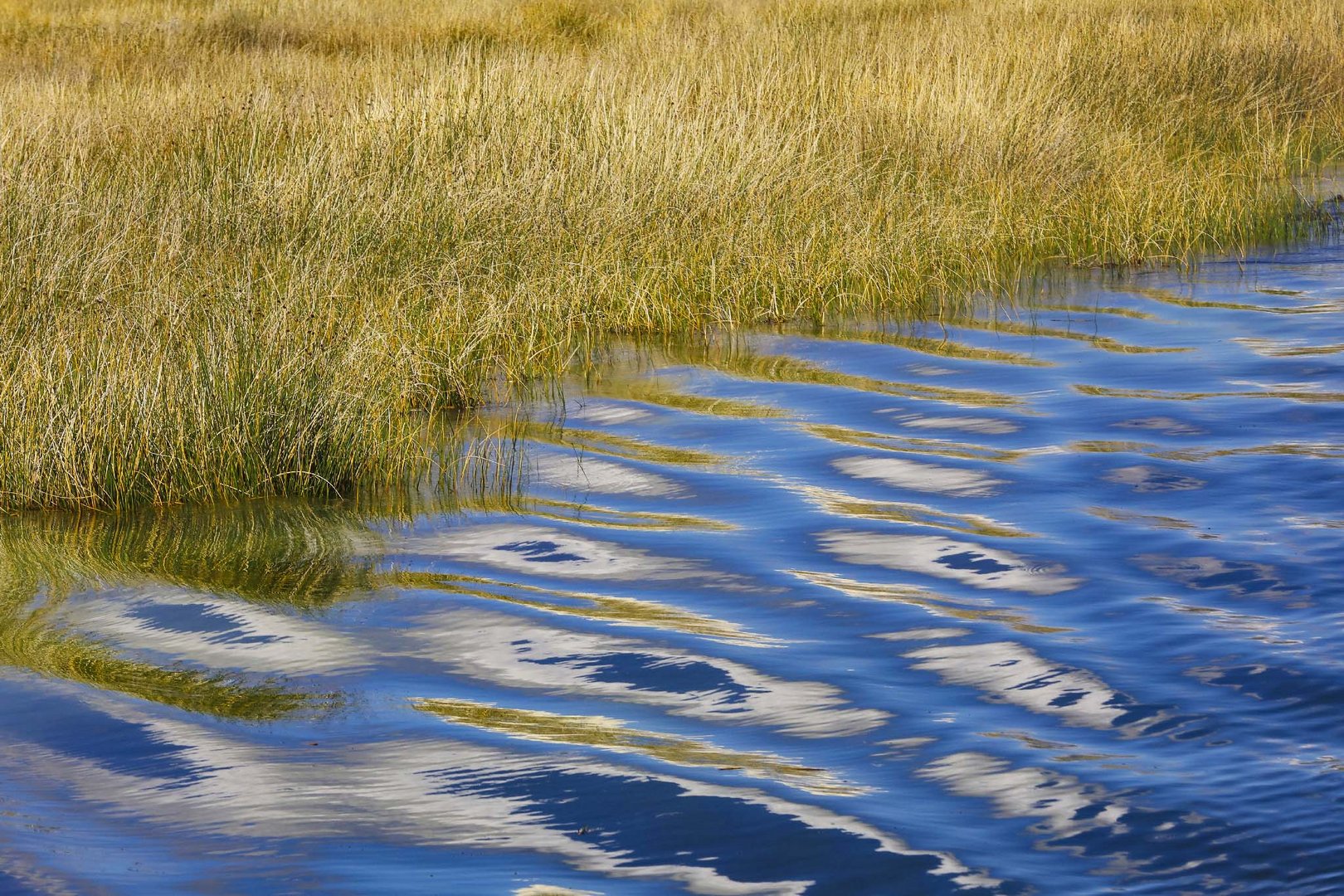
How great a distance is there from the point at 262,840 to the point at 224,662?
0.97m

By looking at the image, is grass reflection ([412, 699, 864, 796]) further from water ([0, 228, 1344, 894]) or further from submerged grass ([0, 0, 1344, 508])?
submerged grass ([0, 0, 1344, 508])

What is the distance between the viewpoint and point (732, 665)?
345cm

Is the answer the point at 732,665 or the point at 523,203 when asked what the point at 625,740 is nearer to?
the point at 732,665

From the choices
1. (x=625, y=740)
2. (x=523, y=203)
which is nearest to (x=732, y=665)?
(x=625, y=740)

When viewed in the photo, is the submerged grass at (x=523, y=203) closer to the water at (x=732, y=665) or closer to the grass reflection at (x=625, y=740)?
the water at (x=732, y=665)

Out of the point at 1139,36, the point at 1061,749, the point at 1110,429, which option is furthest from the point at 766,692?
the point at 1139,36

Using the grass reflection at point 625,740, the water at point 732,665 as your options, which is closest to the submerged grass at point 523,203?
the water at point 732,665

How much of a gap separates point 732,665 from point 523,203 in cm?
473

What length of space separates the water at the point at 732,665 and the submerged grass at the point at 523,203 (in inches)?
16.8

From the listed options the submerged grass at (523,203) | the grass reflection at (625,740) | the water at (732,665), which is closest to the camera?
the water at (732,665)

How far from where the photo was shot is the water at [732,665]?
8.73 feet

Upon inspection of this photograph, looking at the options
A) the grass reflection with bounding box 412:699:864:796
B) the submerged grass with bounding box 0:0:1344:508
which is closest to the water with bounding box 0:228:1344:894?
the grass reflection with bounding box 412:699:864:796

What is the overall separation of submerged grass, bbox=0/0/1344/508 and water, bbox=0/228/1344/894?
1.40 ft

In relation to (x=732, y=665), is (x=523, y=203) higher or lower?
higher
